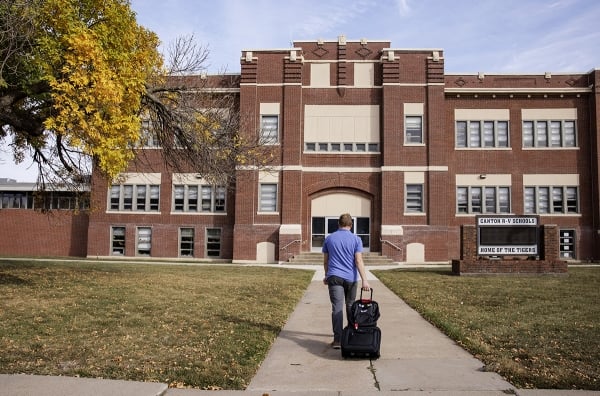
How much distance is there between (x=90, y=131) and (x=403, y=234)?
21745mm

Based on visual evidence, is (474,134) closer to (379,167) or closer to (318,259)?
(379,167)

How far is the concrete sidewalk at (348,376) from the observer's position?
567cm

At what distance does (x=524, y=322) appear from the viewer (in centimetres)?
991

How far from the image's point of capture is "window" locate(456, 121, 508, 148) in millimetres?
33406

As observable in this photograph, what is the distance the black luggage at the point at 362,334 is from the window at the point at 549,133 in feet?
95.7

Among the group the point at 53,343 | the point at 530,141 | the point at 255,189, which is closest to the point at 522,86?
the point at 530,141

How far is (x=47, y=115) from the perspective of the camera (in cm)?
1395

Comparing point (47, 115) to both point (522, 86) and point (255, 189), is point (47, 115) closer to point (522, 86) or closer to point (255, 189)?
point (255, 189)

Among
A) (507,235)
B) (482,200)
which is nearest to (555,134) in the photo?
(482,200)

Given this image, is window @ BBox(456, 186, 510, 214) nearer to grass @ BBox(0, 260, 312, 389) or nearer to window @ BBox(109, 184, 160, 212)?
window @ BBox(109, 184, 160, 212)

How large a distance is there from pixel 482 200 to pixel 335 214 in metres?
8.74

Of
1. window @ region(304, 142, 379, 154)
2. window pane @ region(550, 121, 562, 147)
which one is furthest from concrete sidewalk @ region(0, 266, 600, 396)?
window pane @ region(550, 121, 562, 147)

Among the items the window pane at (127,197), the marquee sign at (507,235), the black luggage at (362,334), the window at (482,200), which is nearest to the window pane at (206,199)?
the window pane at (127,197)

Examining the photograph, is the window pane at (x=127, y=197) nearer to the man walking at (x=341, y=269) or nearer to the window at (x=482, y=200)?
the window at (x=482, y=200)
